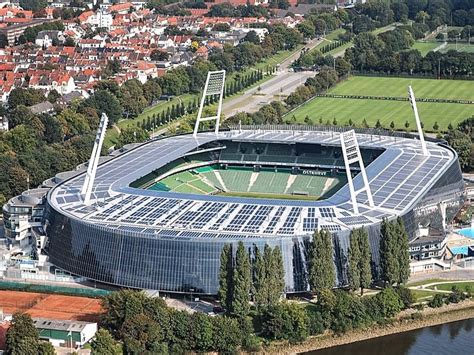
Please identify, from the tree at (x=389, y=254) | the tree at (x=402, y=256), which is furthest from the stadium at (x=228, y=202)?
the tree at (x=402, y=256)

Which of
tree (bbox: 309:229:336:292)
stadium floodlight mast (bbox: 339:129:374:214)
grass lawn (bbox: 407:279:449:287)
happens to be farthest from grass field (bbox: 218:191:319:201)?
tree (bbox: 309:229:336:292)

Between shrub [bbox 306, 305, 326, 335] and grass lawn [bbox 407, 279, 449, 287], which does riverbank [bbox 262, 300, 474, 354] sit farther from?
grass lawn [bbox 407, 279, 449, 287]

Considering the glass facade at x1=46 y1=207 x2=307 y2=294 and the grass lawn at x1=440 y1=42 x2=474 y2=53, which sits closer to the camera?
the glass facade at x1=46 y1=207 x2=307 y2=294

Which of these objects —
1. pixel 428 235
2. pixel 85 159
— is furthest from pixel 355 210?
pixel 85 159

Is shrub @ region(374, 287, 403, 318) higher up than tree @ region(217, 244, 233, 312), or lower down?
lower down

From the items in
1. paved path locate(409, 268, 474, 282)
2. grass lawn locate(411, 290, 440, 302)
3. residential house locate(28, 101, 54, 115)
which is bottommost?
grass lawn locate(411, 290, 440, 302)

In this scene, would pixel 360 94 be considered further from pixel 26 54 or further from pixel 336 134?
pixel 26 54

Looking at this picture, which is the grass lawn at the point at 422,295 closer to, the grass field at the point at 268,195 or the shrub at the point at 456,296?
the shrub at the point at 456,296
